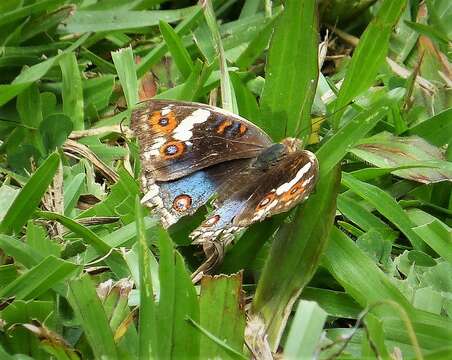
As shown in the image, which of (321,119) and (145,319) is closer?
(145,319)

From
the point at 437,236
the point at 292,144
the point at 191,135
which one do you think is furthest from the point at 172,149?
the point at 437,236

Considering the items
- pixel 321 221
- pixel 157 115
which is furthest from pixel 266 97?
pixel 321 221

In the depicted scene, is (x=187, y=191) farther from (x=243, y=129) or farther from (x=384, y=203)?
(x=384, y=203)

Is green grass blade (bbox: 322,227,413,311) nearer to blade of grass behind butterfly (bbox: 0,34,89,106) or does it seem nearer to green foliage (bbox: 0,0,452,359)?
green foliage (bbox: 0,0,452,359)

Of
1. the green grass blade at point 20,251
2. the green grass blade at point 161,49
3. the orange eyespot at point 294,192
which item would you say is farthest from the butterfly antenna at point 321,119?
the green grass blade at point 20,251

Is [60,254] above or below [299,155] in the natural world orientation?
Answer: below

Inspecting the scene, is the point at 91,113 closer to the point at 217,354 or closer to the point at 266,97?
the point at 266,97

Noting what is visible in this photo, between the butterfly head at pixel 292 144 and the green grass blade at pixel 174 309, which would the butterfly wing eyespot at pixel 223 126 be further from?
the green grass blade at pixel 174 309
